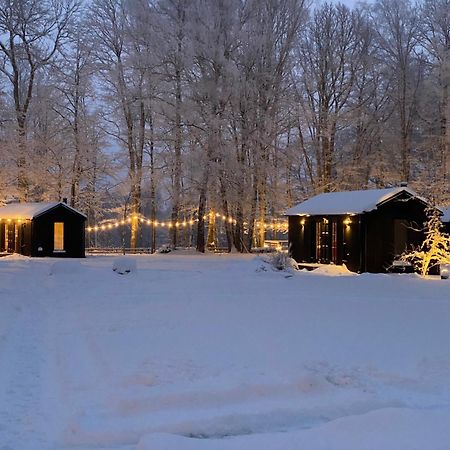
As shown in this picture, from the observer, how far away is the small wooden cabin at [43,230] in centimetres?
2745

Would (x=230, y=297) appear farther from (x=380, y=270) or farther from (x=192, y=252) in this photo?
(x=192, y=252)

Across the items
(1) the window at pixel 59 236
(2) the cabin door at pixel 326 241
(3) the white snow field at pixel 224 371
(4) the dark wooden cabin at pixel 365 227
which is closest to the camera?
(3) the white snow field at pixel 224 371

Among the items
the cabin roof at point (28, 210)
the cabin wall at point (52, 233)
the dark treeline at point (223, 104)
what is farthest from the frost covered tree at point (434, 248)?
the cabin roof at point (28, 210)

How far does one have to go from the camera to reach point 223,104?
30453mm

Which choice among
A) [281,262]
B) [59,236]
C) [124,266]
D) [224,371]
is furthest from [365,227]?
[59,236]

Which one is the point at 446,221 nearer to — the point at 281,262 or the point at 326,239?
the point at 326,239

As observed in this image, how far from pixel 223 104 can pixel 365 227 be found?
12.4m

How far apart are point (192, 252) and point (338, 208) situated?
36.7 ft

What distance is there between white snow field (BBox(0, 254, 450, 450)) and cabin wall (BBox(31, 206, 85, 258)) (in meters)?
14.2

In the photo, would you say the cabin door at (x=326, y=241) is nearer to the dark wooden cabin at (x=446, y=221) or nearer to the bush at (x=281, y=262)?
the bush at (x=281, y=262)

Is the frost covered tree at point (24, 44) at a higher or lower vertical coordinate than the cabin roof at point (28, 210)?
higher

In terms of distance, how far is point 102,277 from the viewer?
17188 millimetres

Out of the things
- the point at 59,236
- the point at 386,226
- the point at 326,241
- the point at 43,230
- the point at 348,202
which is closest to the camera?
the point at 386,226

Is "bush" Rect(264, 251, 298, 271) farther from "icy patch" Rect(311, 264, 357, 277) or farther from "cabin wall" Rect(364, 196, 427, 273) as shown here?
"cabin wall" Rect(364, 196, 427, 273)
